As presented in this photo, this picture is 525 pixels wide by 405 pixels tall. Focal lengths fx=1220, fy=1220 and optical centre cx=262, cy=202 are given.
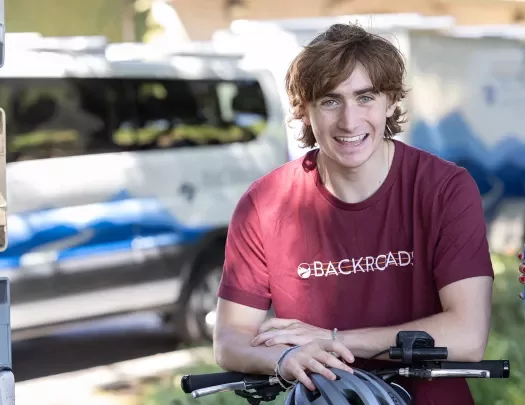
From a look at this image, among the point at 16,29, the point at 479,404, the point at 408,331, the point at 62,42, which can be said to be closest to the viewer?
the point at 408,331

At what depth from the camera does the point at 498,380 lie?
4.97m

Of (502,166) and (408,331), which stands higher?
(408,331)

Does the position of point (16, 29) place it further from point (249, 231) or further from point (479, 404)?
point (249, 231)

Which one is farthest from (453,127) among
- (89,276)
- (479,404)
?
(479,404)

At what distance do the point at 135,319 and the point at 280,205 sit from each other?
6979 mm

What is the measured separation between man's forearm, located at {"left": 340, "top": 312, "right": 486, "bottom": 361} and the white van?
5107 mm

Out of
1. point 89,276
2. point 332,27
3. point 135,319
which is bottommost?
point 135,319

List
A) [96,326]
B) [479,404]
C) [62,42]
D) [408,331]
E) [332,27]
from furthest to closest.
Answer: [96,326] → [62,42] → [479,404] → [332,27] → [408,331]

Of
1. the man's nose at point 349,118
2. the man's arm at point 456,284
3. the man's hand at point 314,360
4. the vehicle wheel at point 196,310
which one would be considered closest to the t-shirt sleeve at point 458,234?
the man's arm at point 456,284

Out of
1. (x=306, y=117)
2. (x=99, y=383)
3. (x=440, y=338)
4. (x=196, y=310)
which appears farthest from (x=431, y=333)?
(x=196, y=310)

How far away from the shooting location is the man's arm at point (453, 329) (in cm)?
298

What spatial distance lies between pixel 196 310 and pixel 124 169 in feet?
4.17

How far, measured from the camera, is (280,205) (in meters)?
3.22

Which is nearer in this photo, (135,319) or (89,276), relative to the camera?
(89,276)
